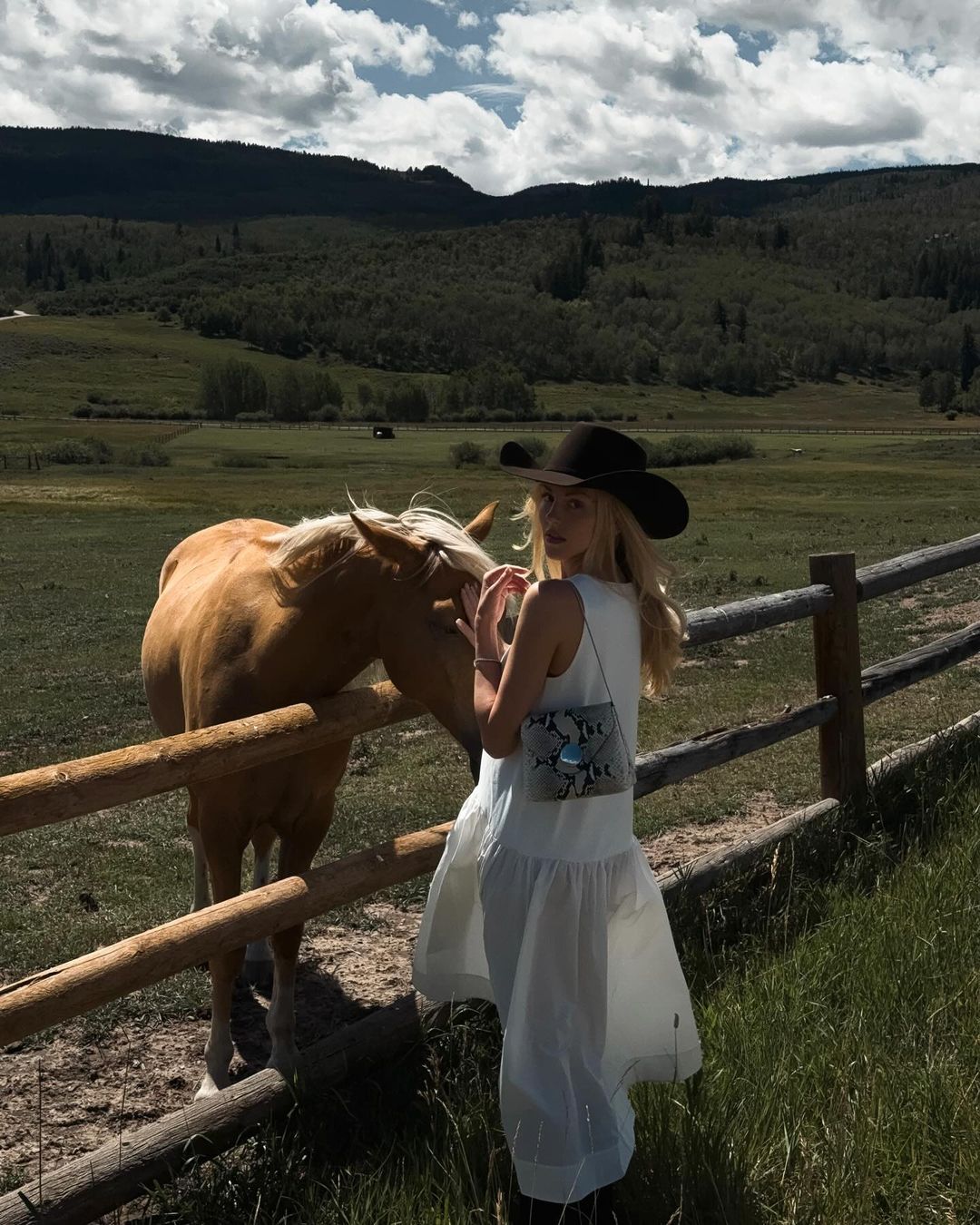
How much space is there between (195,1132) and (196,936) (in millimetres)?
546

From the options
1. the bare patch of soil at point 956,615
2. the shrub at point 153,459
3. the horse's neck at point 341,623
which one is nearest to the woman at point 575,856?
the horse's neck at point 341,623

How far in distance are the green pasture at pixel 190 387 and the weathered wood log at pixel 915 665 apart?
11231 centimetres

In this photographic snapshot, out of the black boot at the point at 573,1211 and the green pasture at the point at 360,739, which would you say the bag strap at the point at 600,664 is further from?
the green pasture at the point at 360,739

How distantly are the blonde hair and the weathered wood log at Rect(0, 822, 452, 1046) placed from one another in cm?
123

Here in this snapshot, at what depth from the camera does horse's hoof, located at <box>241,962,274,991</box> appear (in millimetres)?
5301

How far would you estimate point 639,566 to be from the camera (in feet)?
9.75

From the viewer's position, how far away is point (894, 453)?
65688mm

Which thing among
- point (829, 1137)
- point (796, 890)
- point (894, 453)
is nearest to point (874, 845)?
point (796, 890)

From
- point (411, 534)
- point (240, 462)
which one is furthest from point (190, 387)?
point (411, 534)

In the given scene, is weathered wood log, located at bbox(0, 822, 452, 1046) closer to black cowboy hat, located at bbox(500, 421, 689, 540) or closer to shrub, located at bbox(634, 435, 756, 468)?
black cowboy hat, located at bbox(500, 421, 689, 540)

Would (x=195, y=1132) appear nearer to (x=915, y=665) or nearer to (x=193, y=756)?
(x=193, y=756)

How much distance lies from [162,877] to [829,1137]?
4656mm

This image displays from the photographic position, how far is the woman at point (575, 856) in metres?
2.79

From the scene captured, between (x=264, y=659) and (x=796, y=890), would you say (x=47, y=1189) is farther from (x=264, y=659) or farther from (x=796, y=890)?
(x=796, y=890)
